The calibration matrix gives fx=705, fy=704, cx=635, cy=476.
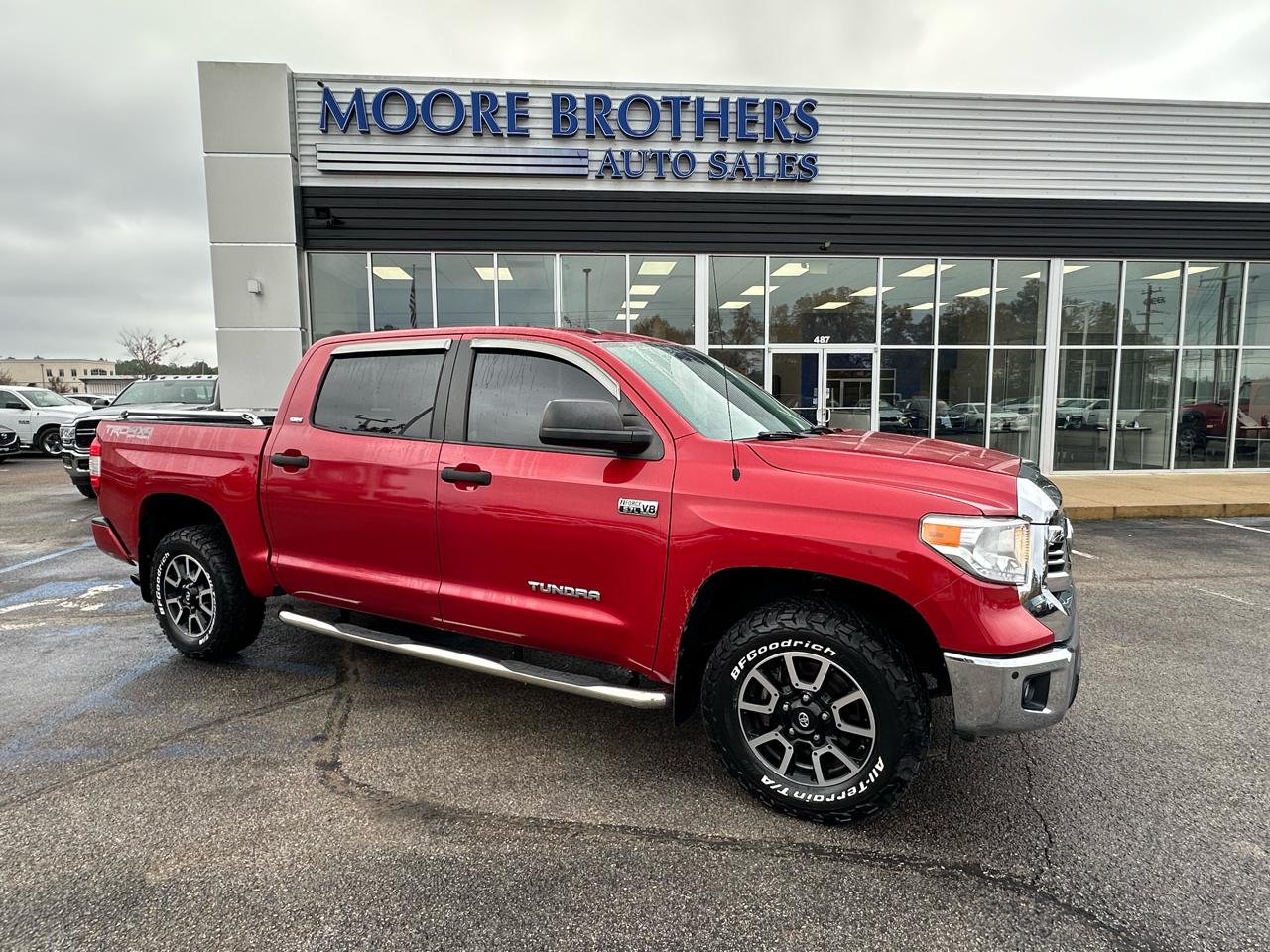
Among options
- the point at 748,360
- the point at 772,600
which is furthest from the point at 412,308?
the point at 772,600

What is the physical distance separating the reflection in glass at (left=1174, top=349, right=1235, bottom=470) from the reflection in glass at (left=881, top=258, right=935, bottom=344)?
5.36 metres

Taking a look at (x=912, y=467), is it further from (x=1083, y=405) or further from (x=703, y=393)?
(x=1083, y=405)

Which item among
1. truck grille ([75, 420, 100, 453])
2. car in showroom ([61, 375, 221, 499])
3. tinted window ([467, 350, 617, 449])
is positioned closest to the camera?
tinted window ([467, 350, 617, 449])

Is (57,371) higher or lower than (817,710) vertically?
higher

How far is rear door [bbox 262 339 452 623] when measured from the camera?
135 inches

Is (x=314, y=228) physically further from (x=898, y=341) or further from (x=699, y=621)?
(x=699, y=621)

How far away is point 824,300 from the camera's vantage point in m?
13.2

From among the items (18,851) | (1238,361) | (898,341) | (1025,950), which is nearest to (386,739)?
(18,851)

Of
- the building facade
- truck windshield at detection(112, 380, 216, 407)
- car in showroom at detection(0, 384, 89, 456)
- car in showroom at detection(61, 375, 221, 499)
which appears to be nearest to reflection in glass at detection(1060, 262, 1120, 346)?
car in showroom at detection(61, 375, 221, 499)

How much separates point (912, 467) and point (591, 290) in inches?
425

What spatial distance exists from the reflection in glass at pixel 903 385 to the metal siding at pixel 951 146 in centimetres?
300

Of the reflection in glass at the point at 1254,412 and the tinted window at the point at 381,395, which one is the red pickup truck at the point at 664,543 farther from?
the reflection in glass at the point at 1254,412

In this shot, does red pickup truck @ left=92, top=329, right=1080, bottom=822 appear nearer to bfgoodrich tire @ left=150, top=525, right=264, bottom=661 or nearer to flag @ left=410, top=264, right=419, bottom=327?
bfgoodrich tire @ left=150, top=525, right=264, bottom=661

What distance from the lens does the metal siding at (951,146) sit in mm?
12234
